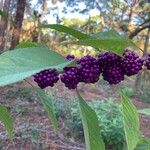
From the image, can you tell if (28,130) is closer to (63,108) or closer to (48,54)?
(63,108)

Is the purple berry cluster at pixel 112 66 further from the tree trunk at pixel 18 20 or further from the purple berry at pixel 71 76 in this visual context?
the tree trunk at pixel 18 20

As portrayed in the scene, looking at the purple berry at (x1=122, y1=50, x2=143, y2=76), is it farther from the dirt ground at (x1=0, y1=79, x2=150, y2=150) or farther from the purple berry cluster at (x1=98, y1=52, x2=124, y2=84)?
the dirt ground at (x1=0, y1=79, x2=150, y2=150)

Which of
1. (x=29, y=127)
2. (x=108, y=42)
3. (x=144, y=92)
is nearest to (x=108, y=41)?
(x=108, y=42)

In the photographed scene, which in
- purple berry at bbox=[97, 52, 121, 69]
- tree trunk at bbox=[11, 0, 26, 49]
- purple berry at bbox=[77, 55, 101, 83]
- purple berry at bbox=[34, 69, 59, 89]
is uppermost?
purple berry at bbox=[97, 52, 121, 69]

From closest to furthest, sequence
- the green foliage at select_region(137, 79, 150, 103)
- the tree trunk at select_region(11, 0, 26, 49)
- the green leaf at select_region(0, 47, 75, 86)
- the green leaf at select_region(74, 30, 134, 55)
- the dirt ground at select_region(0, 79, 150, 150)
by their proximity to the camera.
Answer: the green leaf at select_region(0, 47, 75, 86)
the green leaf at select_region(74, 30, 134, 55)
the dirt ground at select_region(0, 79, 150, 150)
the tree trunk at select_region(11, 0, 26, 49)
the green foliage at select_region(137, 79, 150, 103)

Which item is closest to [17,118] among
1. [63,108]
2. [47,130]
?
[47,130]

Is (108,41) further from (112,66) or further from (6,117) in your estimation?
(6,117)

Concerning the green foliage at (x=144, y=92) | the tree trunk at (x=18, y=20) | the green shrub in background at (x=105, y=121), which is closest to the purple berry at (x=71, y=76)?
the green shrub in background at (x=105, y=121)

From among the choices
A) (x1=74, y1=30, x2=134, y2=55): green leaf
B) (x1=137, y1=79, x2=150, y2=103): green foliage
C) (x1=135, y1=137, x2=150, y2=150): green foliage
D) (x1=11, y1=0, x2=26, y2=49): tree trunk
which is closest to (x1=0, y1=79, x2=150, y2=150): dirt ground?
(x1=11, y1=0, x2=26, y2=49): tree trunk
